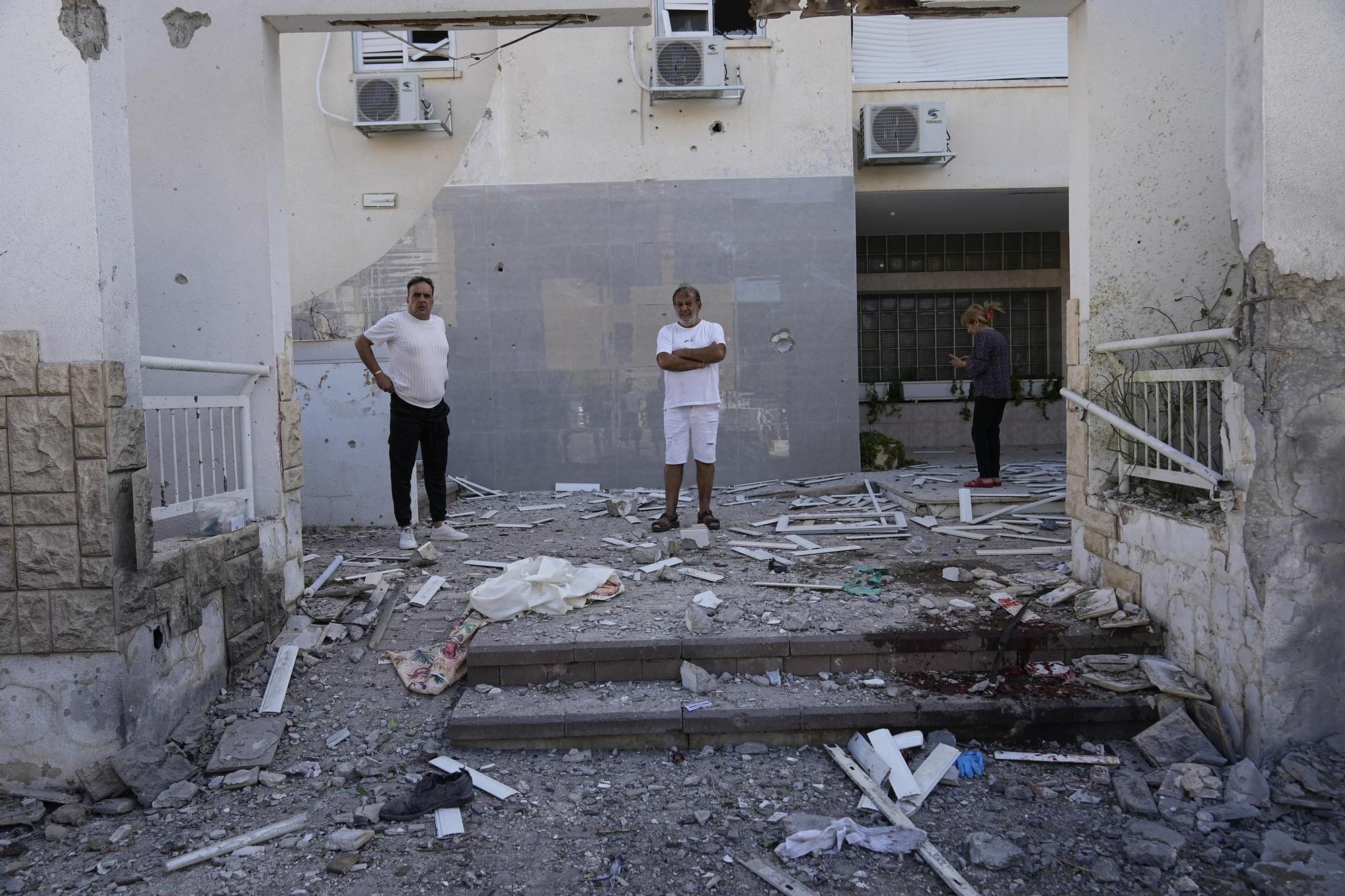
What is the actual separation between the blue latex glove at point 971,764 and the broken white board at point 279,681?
3.22 metres

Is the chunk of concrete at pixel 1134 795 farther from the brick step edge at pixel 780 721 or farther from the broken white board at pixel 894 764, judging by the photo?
the broken white board at pixel 894 764

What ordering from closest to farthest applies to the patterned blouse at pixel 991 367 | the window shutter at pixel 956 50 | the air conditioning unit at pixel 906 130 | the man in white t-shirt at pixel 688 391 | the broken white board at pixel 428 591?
1. the broken white board at pixel 428 591
2. the man in white t-shirt at pixel 688 391
3. the patterned blouse at pixel 991 367
4. the air conditioning unit at pixel 906 130
5. the window shutter at pixel 956 50

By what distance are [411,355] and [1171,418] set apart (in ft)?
16.6

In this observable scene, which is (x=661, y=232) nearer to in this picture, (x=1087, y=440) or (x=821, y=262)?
(x=821, y=262)

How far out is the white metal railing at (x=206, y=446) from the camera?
4629 mm

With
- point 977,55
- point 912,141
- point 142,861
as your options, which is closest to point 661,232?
point 912,141

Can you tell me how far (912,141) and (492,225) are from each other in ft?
16.4

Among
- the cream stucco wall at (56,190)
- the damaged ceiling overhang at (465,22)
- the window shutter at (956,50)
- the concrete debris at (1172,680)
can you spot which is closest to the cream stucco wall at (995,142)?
the window shutter at (956,50)

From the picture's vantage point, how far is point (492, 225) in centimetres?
1027

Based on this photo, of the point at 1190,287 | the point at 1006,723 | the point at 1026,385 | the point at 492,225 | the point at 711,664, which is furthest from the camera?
the point at 1026,385

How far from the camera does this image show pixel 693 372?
7.04m

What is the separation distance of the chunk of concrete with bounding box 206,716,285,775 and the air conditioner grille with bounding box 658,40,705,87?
7.96 m

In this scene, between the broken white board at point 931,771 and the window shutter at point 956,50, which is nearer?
the broken white board at point 931,771

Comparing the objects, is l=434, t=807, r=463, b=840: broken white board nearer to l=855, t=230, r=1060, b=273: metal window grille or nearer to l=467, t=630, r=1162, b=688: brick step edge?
l=467, t=630, r=1162, b=688: brick step edge
